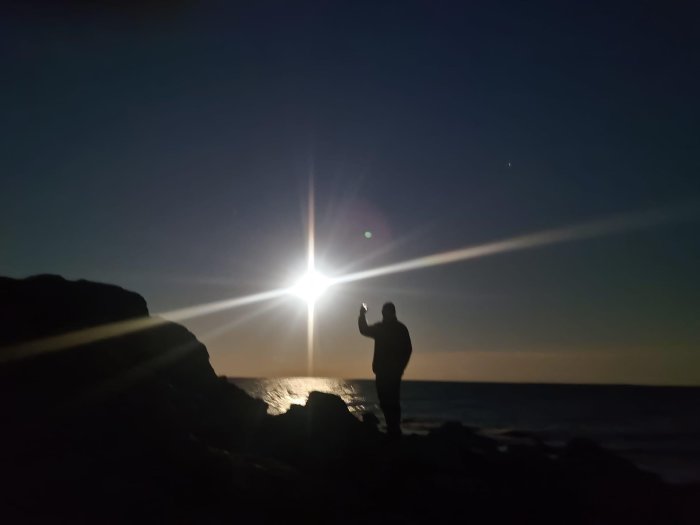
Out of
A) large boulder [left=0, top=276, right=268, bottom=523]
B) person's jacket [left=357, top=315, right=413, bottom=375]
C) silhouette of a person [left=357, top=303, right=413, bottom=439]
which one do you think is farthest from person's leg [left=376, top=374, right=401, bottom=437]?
large boulder [left=0, top=276, right=268, bottom=523]

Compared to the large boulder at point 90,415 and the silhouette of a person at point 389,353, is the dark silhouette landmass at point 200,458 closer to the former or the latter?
the large boulder at point 90,415

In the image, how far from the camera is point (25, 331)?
12.8 metres

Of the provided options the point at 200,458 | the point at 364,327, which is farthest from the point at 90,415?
the point at 364,327

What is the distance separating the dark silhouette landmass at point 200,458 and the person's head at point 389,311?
120 inches

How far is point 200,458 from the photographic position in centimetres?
910

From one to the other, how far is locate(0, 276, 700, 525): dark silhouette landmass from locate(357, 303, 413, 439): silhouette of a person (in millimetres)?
1358

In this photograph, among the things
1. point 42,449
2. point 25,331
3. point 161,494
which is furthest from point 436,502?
point 25,331

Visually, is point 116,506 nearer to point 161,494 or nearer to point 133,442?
point 161,494

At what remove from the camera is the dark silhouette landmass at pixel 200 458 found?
7.88 m

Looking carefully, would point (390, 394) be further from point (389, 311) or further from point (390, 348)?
point (389, 311)

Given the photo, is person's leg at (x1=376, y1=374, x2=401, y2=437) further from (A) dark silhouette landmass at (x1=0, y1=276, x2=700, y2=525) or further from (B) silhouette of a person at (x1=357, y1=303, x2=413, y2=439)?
(A) dark silhouette landmass at (x1=0, y1=276, x2=700, y2=525)

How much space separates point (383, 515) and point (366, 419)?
9978 millimetres

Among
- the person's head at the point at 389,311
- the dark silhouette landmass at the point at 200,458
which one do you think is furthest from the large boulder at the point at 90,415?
the person's head at the point at 389,311

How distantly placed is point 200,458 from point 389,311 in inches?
238
